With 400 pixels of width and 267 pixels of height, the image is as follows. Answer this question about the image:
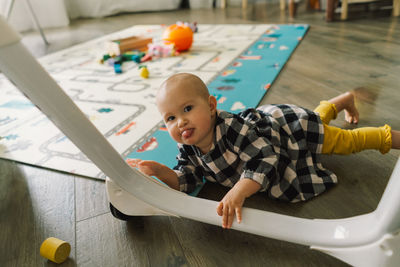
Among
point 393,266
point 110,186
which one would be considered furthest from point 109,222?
point 393,266

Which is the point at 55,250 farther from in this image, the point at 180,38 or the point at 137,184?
the point at 180,38

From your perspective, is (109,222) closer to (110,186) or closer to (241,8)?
(110,186)

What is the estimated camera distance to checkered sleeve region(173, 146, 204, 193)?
2.21 feet

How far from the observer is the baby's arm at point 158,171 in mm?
637

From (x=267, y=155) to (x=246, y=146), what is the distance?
0.14ft

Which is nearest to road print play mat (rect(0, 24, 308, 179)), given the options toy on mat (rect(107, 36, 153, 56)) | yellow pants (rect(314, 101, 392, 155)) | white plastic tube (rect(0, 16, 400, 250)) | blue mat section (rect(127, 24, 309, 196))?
blue mat section (rect(127, 24, 309, 196))

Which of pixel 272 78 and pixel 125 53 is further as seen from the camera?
pixel 125 53

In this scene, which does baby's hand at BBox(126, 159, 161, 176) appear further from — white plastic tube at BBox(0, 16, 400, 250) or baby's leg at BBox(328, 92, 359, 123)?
baby's leg at BBox(328, 92, 359, 123)

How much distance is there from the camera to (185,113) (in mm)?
565

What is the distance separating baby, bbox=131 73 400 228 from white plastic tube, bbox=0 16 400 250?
0.05 meters

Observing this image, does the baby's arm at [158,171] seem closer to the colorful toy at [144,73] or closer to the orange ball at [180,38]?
the colorful toy at [144,73]

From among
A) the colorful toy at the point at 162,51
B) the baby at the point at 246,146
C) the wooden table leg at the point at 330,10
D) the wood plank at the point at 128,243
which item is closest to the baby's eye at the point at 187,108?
the baby at the point at 246,146

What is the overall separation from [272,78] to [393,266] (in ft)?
3.04

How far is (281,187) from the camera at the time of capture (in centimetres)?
63
